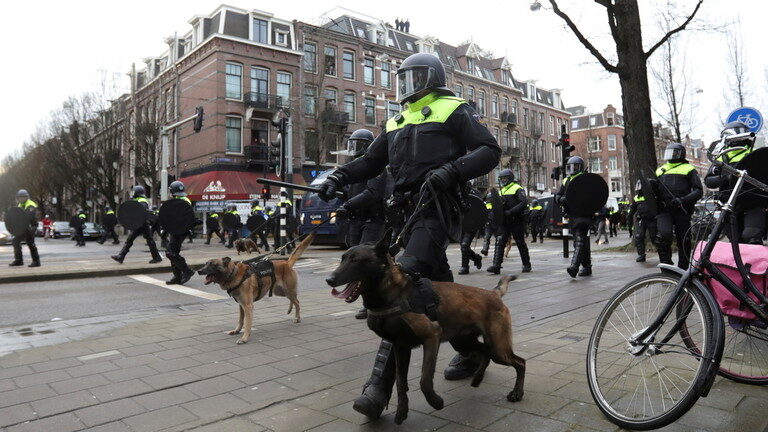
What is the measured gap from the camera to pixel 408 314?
2.50 metres

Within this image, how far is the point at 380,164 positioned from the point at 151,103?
1320 inches

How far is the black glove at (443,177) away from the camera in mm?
2885

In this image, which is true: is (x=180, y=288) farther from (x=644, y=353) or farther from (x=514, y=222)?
(x=644, y=353)

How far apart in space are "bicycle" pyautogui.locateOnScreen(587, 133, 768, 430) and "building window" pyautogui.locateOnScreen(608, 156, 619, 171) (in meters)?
72.4

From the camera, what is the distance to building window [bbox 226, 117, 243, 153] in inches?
1320

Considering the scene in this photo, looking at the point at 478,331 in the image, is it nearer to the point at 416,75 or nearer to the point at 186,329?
the point at 416,75

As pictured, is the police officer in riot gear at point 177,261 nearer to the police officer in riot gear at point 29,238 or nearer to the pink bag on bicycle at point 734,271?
the police officer in riot gear at point 29,238

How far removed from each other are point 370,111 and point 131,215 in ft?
99.2

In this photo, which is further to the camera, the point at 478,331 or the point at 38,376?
the point at 38,376

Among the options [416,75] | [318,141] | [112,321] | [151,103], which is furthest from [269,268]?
[151,103]

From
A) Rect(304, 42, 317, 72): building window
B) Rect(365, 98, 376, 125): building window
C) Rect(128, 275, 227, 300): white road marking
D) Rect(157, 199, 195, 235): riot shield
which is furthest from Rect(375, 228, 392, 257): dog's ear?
Rect(365, 98, 376, 125): building window

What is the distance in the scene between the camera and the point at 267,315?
6.22 metres

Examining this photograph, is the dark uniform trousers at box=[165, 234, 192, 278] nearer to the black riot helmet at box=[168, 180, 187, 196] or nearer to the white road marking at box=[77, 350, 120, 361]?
the black riot helmet at box=[168, 180, 187, 196]

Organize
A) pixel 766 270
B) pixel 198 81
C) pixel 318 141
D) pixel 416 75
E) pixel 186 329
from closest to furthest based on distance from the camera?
pixel 766 270
pixel 416 75
pixel 186 329
pixel 318 141
pixel 198 81
